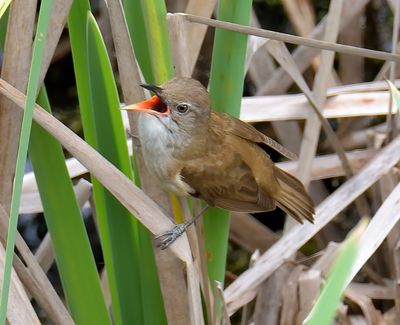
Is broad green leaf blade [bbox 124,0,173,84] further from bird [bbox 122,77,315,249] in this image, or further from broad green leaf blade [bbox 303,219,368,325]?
broad green leaf blade [bbox 303,219,368,325]

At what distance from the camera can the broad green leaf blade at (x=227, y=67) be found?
140 centimetres

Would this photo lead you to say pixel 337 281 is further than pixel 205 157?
No

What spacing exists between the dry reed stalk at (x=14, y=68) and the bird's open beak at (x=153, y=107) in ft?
0.60

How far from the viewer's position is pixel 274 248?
2.05 metres

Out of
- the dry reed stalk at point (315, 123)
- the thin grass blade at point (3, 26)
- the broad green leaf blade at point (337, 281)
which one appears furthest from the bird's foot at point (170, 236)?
the dry reed stalk at point (315, 123)

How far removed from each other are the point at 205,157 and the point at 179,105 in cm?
19

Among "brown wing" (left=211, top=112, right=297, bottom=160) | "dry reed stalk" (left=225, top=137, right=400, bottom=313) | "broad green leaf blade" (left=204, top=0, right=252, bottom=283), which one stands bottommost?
"dry reed stalk" (left=225, top=137, right=400, bottom=313)

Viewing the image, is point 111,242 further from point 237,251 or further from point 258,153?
point 237,251

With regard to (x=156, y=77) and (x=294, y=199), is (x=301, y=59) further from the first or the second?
(x=156, y=77)

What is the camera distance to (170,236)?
4.41ft

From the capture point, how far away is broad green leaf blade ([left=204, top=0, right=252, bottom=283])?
1.40 m

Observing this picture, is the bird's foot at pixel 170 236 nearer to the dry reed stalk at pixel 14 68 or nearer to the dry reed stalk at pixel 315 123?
the dry reed stalk at pixel 14 68

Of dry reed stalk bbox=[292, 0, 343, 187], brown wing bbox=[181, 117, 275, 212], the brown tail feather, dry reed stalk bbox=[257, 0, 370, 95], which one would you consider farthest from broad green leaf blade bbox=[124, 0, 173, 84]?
dry reed stalk bbox=[257, 0, 370, 95]

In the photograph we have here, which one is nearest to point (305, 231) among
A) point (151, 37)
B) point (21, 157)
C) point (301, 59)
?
point (301, 59)
